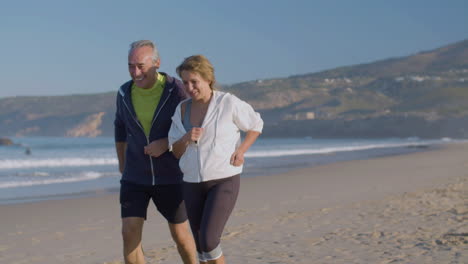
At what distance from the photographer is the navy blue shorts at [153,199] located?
148 inches

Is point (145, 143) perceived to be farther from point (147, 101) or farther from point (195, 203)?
point (195, 203)

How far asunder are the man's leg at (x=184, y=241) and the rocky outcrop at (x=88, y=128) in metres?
110

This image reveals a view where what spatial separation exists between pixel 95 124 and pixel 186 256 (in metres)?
117

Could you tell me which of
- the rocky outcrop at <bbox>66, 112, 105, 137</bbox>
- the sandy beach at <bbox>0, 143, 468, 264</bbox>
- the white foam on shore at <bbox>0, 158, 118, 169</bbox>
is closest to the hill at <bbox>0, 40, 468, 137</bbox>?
the rocky outcrop at <bbox>66, 112, 105, 137</bbox>

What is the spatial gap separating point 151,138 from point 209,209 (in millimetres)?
658

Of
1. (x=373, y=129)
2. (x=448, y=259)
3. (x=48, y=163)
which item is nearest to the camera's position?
(x=448, y=259)

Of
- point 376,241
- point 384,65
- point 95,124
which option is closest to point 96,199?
point 376,241

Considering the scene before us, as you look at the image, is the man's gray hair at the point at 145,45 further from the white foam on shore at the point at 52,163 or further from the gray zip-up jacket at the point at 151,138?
the white foam on shore at the point at 52,163

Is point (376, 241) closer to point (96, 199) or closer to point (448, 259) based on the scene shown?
point (448, 259)

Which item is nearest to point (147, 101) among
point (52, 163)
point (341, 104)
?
point (52, 163)

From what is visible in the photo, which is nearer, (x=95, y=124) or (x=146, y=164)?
(x=146, y=164)

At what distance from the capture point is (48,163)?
22859 millimetres

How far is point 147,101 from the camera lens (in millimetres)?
3785

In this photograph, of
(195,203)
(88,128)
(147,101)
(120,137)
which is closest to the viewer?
(195,203)
